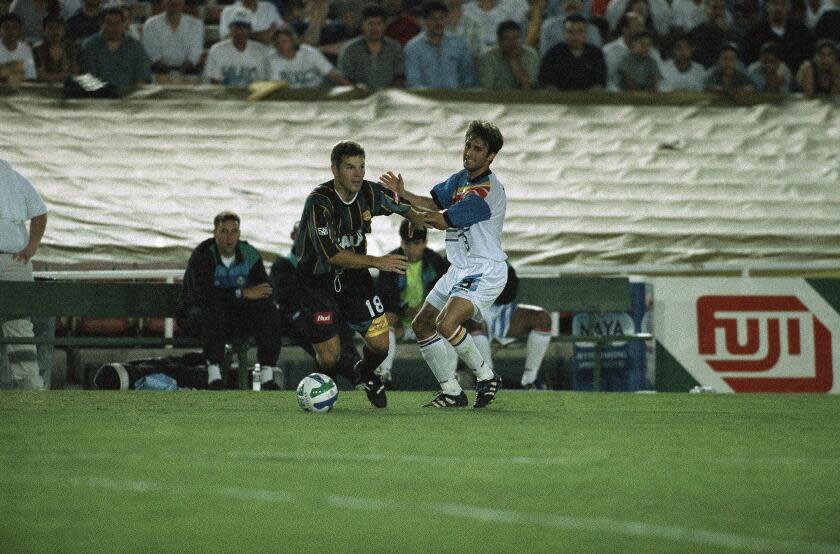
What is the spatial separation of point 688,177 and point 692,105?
165cm

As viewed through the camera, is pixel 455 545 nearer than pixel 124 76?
Yes

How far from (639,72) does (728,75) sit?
1.17m

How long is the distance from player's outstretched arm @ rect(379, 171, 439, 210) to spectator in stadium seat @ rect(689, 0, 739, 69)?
10443mm

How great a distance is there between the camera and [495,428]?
289 inches

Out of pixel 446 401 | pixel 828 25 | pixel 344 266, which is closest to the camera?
pixel 344 266

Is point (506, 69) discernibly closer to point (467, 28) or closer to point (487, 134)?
point (467, 28)

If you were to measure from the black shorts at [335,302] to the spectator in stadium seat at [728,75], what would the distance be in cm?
984

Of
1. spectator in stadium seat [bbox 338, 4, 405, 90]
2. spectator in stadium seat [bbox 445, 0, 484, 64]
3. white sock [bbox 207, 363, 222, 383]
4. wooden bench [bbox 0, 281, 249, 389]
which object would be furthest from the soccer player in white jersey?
spectator in stadium seat [bbox 445, 0, 484, 64]

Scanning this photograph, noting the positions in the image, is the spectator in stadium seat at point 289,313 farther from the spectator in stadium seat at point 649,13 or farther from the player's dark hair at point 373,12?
the spectator in stadium seat at point 649,13

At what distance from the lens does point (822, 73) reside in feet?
59.5

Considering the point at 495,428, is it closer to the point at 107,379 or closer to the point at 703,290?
the point at 107,379

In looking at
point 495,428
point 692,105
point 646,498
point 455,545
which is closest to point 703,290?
point 692,105

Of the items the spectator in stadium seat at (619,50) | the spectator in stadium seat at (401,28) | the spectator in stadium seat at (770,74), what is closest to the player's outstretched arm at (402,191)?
the spectator in stadium seat at (619,50)

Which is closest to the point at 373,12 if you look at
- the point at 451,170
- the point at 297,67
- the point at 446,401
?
the point at 297,67
